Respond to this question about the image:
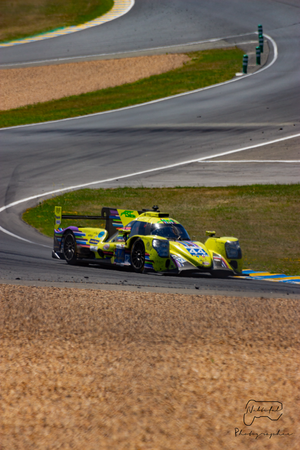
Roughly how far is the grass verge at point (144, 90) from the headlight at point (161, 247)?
22414 mm

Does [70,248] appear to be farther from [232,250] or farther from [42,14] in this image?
[42,14]

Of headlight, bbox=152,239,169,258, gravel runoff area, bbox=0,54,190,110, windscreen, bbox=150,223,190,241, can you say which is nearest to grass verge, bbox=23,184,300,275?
windscreen, bbox=150,223,190,241

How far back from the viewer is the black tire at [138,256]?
1329cm

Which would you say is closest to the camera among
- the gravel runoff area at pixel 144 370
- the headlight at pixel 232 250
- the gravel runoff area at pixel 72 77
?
the gravel runoff area at pixel 144 370

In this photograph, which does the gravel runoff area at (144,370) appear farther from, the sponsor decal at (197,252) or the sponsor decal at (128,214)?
the sponsor decal at (128,214)

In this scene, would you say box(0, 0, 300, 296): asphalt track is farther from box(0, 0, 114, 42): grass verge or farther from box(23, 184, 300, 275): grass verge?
box(0, 0, 114, 42): grass verge

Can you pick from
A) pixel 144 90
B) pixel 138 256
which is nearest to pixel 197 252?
pixel 138 256

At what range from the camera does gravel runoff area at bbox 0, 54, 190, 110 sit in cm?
3794

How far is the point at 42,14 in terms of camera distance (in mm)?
55000

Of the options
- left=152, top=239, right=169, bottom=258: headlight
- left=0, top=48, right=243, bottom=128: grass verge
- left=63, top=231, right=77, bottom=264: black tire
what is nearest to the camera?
left=152, top=239, right=169, bottom=258: headlight

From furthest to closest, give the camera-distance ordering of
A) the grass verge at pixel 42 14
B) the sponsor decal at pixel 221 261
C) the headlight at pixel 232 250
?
the grass verge at pixel 42 14 → the headlight at pixel 232 250 → the sponsor decal at pixel 221 261

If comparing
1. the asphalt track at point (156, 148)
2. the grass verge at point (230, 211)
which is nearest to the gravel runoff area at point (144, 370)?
the asphalt track at point (156, 148)

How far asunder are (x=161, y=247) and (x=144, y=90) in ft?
88.3

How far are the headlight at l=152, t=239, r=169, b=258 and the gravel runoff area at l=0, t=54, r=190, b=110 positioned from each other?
26.4 m
